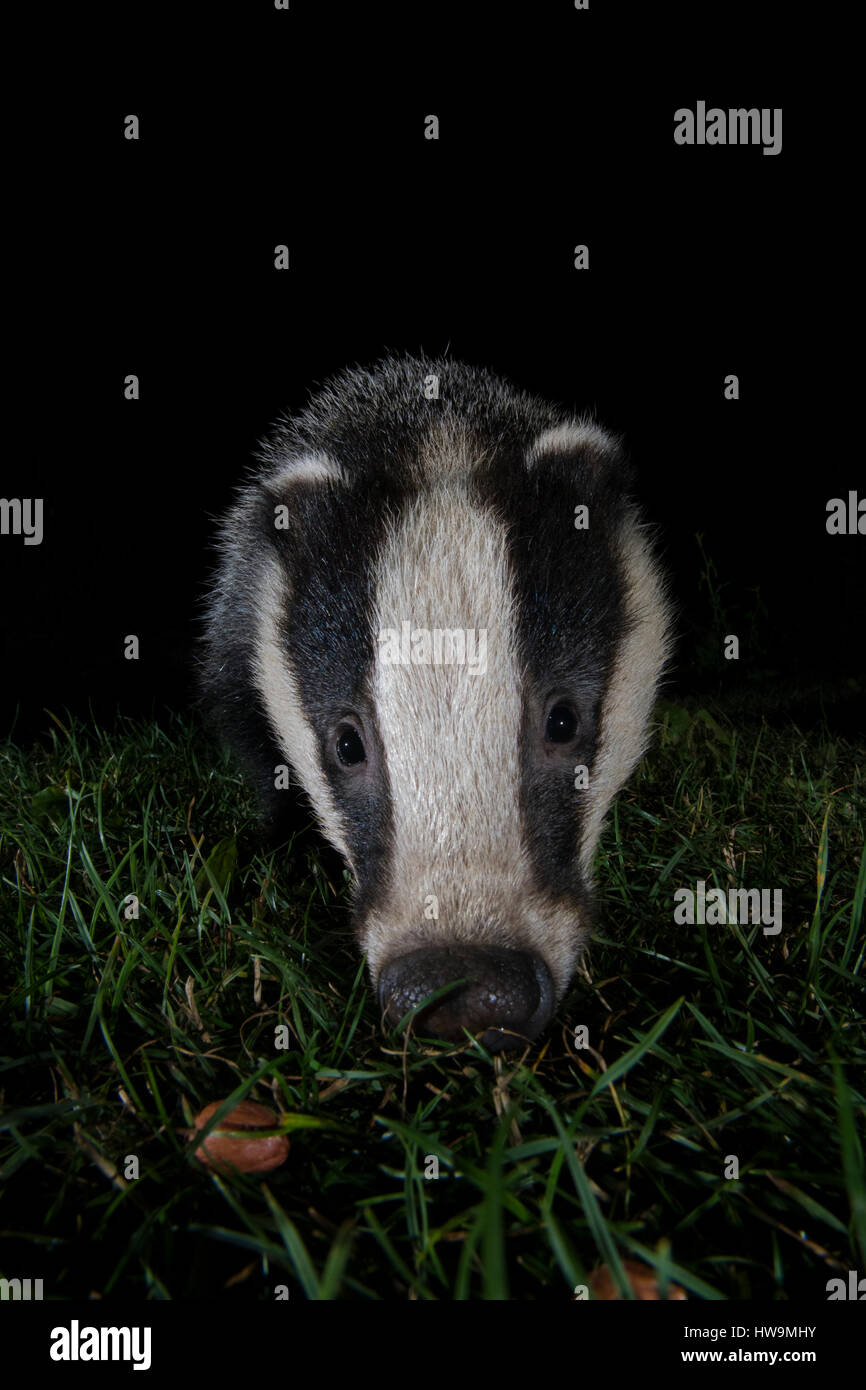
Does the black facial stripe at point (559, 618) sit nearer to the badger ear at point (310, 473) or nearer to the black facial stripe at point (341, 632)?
the black facial stripe at point (341, 632)

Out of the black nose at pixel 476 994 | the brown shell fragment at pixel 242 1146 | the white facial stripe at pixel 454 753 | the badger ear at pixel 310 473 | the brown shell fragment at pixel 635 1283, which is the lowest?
the brown shell fragment at pixel 635 1283

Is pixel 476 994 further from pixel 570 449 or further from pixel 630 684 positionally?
pixel 570 449

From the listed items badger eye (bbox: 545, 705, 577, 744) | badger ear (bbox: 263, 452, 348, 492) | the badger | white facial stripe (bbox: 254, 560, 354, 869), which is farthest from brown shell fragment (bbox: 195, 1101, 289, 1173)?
badger ear (bbox: 263, 452, 348, 492)

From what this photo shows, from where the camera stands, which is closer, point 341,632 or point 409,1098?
point 409,1098

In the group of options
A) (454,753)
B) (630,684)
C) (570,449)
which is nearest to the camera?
(454,753)

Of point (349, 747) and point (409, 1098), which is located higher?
point (349, 747)

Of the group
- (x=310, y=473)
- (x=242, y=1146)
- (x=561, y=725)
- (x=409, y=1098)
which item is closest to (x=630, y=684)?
(x=561, y=725)

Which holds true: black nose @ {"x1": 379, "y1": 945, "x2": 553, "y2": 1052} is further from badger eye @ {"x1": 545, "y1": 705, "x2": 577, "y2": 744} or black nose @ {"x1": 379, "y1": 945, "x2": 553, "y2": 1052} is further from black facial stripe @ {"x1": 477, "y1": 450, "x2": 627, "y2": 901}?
badger eye @ {"x1": 545, "y1": 705, "x2": 577, "y2": 744}

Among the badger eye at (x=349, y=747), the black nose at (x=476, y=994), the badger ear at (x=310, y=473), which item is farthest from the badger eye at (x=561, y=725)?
the badger ear at (x=310, y=473)
